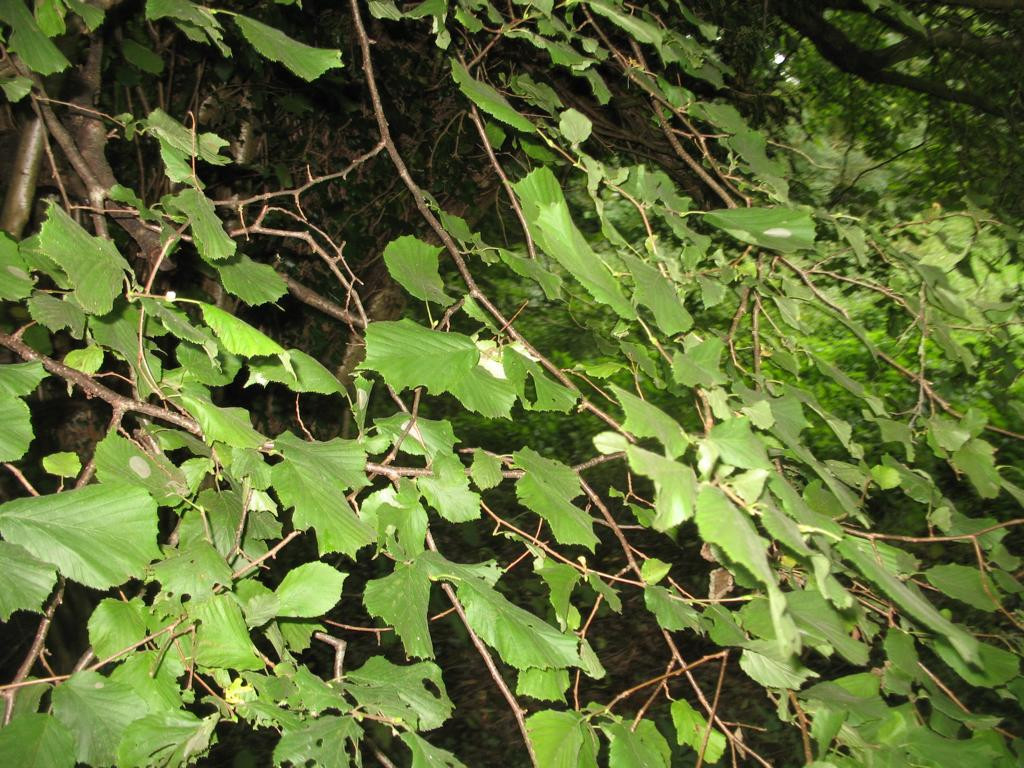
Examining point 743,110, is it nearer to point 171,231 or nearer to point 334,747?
point 171,231

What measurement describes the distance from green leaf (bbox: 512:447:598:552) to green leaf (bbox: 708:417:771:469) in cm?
25

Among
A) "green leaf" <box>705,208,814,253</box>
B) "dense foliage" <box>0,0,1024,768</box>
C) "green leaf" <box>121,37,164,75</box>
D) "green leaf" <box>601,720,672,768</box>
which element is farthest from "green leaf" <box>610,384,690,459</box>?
"green leaf" <box>121,37,164,75</box>

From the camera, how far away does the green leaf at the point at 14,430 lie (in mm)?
772

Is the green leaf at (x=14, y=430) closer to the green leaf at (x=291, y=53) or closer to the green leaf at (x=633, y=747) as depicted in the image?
the green leaf at (x=291, y=53)

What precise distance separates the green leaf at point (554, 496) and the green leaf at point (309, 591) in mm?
253

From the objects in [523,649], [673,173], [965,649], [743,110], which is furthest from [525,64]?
[965,649]

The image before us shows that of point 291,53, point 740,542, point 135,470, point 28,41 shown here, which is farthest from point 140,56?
point 740,542

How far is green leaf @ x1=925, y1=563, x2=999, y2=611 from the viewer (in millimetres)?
1066

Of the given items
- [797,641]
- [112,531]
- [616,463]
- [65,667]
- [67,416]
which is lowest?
[616,463]

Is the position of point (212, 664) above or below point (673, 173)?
below

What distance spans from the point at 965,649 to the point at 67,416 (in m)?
2.06

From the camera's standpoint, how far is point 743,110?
→ 304 cm

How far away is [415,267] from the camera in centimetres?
109

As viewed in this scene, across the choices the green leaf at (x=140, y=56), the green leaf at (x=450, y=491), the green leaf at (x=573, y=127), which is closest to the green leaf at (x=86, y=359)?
the green leaf at (x=450, y=491)
